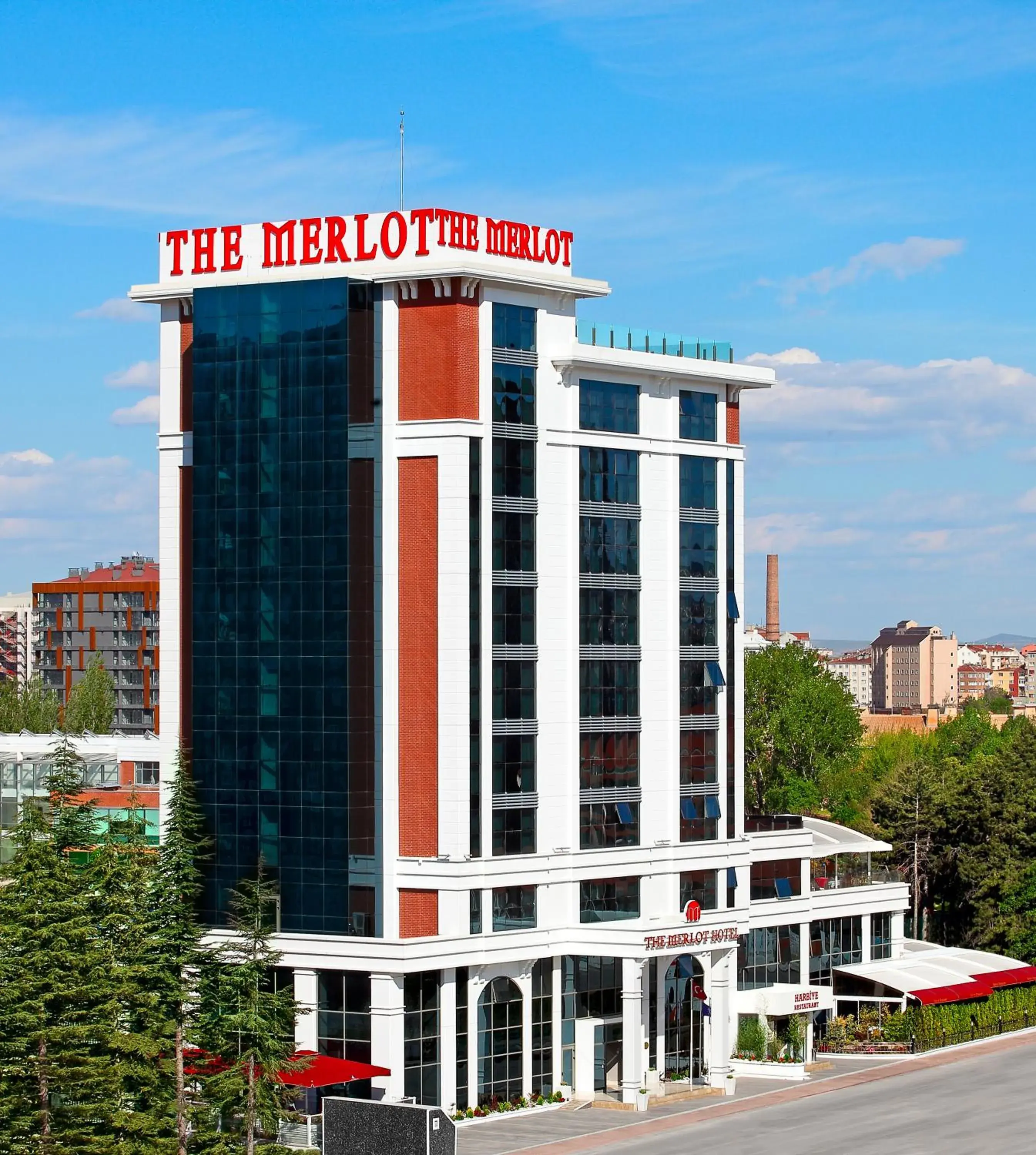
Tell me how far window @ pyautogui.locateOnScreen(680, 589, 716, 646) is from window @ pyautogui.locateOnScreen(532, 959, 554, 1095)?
1691cm

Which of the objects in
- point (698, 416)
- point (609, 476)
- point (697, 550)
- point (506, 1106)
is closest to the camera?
point (506, 1106)

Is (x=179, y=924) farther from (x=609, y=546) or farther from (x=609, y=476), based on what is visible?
(x=609, y=476)

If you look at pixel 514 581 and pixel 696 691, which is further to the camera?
pixel 696 691

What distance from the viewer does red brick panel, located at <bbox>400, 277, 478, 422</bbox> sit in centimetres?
9431

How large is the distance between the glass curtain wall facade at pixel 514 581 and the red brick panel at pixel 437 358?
177cm

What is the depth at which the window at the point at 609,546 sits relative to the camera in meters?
100

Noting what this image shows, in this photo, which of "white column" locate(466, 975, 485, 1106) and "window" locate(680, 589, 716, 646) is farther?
"window" locate(680, 589, 716, 646)

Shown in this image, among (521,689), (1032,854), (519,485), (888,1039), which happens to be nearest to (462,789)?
(521,689)

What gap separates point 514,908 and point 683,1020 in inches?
449

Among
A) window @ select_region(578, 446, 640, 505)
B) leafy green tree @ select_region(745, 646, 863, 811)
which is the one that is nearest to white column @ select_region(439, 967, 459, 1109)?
window @ select_region(578, 446, 640, 505)

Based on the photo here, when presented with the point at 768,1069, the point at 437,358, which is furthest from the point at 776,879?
the point at 437,358

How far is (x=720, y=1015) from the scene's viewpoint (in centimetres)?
10200

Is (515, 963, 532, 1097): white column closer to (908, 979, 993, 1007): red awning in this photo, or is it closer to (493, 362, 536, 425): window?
(493, 362, 536, 425): window

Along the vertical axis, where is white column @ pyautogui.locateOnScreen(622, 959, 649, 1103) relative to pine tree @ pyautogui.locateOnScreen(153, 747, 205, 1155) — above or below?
below
